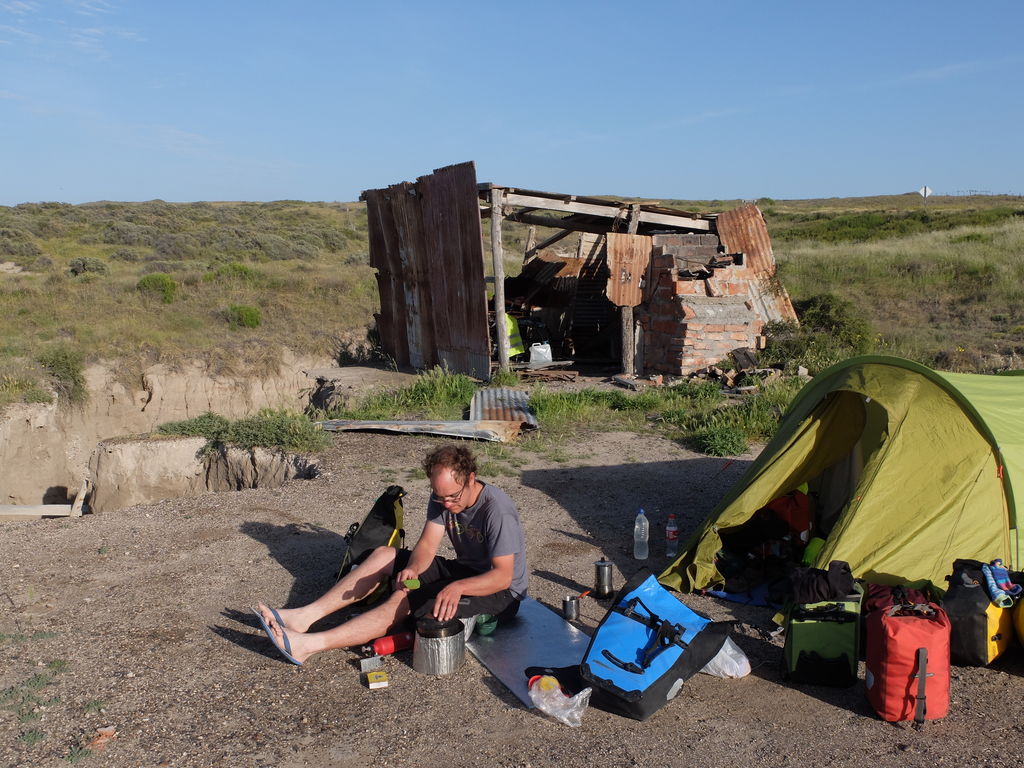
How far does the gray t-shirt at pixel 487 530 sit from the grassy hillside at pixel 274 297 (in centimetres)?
1075

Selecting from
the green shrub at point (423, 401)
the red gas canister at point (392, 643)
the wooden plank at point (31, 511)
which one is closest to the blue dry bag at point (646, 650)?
the red gas canister at point (392, 643)

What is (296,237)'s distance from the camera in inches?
1529

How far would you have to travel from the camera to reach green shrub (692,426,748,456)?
889cm

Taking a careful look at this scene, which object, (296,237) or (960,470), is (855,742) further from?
(296,237)

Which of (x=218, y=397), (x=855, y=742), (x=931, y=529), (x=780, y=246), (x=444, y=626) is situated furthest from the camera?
(x=780, y=246)

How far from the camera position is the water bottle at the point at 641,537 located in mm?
6039

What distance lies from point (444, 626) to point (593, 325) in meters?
11.7

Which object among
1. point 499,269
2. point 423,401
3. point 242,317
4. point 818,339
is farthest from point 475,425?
point 242,317

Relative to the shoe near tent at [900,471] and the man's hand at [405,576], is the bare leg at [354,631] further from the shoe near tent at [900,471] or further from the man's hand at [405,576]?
the shoe near tent at [900,471]

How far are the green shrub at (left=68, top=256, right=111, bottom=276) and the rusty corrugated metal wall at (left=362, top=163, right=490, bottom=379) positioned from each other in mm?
14715

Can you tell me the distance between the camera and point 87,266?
27.5m

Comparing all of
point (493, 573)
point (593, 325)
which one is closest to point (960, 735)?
point (493, 573)

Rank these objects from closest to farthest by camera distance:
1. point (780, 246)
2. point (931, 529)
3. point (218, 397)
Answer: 1. point (931, 529)
2. point (218, 397)
3. point (780, 246)

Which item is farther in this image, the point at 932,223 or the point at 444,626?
the point at 932,223
